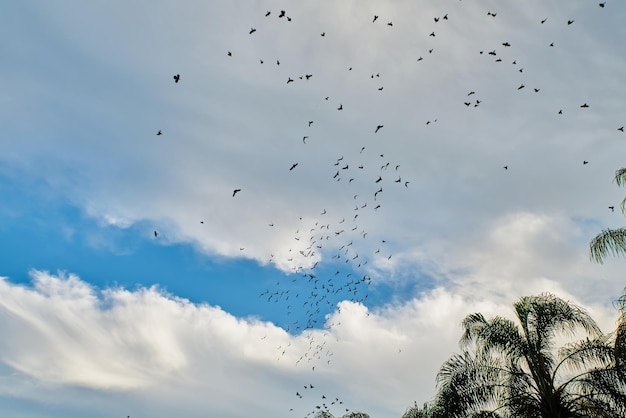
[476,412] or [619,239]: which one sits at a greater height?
[619,239]

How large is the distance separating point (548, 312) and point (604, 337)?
2.13 metres

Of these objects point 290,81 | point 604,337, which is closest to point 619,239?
point 604,337

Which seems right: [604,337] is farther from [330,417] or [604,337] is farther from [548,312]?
[330,417]

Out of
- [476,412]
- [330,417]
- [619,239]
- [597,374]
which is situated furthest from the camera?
[330,417]

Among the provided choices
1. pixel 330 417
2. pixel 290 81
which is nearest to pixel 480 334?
pixel 290 81

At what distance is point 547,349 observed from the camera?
19719mm

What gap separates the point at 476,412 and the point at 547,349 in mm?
3959

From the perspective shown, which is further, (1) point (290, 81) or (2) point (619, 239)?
(1) point (290, 81)

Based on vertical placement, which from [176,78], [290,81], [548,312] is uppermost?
[290,81]

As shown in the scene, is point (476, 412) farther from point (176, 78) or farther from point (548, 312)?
point (176, 78)

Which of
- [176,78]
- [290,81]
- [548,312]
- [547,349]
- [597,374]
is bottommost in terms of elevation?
[597,374]

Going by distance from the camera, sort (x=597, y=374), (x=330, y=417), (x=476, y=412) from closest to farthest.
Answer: (x=597, y=374) < (x=476, y=412) < (x=330, y=417)

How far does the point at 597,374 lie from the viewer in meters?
17.8

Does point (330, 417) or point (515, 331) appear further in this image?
point (330, 417)
